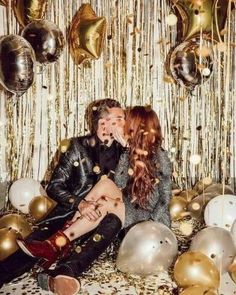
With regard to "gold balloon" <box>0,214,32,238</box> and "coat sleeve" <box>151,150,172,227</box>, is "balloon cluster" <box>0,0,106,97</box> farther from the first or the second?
"coat sleeve" <box>151,150,172,227</box>

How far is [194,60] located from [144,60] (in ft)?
2.87

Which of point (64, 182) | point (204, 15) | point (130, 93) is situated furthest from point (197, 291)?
point (130, 93)

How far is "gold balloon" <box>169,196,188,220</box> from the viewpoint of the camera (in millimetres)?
3234

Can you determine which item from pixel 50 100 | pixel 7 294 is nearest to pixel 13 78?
pixel 50 100

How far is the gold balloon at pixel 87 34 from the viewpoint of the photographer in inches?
134

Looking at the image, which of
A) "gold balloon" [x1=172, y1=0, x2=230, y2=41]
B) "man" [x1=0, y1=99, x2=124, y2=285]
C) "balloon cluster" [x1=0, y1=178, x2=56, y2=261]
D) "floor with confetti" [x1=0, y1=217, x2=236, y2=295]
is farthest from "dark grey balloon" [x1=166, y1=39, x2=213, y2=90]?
"floor with confetti" [x1=0, y1=217, x2=236, y2=295]

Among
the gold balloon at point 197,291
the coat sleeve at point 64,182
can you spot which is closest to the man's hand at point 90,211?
the coat sleeve at point 64,182

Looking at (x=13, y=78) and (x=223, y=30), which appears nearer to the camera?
(x=13, y=78)

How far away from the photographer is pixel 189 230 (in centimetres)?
308

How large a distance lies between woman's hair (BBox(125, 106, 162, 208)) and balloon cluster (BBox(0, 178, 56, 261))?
0.72m

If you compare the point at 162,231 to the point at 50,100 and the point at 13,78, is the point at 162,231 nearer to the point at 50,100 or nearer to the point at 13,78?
the point at 13,78

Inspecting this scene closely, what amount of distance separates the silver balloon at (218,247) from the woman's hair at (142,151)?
0.43 m

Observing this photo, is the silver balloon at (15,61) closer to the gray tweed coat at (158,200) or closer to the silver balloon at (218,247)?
the gray tweed coat at (158,200)

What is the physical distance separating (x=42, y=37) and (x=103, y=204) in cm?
156
